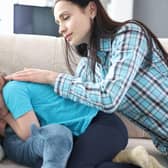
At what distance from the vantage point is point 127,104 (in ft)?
4.58

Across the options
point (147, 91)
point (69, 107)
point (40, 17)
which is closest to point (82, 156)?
point (69, 107)

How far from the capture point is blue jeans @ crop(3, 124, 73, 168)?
4.08ft

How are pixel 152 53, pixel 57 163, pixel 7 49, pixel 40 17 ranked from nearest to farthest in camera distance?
pixel 57 163 → pixel 152 53 → pixel 7 49 → pixel 40 17

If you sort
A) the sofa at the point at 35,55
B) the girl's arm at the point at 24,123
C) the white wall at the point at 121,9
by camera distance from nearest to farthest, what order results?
the girl's arm at the point at 24,123, the sofa at the point at 35,55, the white wall at the point at 121,9

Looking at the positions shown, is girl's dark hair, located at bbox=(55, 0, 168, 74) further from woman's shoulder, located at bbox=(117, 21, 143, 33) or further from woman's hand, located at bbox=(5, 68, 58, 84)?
woman's hand, located at bbox=(5, 68, 58, 84)

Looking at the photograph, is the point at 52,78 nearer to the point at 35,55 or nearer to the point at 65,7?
the point at 65,7

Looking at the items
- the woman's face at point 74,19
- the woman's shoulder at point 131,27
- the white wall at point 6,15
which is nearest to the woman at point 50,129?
the woman's face at point 74,19

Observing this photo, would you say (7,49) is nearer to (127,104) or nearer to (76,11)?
(76,11)

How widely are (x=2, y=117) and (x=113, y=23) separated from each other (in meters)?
0.56

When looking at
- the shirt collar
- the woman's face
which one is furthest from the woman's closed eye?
the shirt collar

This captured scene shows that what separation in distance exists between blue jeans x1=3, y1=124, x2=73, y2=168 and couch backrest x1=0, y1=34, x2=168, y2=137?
49 cm

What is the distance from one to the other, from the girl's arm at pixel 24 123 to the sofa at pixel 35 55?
49 cm

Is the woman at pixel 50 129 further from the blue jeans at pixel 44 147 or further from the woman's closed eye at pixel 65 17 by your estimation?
the woman's closed eye at pixel 65 17

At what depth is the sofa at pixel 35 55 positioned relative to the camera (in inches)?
71.7
